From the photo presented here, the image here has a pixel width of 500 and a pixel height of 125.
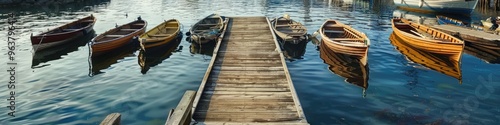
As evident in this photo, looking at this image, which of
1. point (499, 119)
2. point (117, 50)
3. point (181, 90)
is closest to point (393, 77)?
point (499, 119)

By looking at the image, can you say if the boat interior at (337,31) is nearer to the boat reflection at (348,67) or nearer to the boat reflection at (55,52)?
the boat reflection at (348,67)

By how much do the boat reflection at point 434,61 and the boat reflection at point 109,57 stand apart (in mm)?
19937

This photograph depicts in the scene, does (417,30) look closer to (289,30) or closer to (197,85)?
(289,30)

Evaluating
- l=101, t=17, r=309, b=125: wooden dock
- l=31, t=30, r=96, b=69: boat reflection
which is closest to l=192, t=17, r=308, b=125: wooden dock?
l=101, t=17, r=309, b=125: wooden dock

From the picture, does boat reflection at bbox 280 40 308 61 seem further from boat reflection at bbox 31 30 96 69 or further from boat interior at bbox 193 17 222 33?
boat reflection at bbox 31 30 96 69

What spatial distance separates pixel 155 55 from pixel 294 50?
10438 mm

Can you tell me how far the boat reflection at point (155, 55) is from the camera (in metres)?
19.9

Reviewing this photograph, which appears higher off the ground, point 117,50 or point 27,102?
point 117,50

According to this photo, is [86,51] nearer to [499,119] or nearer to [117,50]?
[117,50]

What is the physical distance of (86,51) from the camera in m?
23.9

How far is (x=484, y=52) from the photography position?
2147 centimetres

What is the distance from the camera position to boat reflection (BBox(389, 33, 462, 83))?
17297 mm

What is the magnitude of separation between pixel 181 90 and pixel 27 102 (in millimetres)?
6756

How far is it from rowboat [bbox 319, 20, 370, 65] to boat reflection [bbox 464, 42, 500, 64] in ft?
26.8
